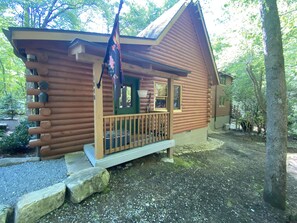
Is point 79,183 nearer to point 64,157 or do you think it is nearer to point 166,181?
point 64,157

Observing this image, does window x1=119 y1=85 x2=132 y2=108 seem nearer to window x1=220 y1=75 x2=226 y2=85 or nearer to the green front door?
the green front door

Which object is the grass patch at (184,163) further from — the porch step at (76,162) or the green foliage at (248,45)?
the green foliage at (248,45)

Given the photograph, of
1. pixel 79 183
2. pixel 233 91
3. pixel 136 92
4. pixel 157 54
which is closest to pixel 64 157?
pixel 79 183

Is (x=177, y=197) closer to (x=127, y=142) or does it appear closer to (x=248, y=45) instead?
(x=127, y=142)

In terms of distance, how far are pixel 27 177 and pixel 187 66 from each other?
27.6 feet

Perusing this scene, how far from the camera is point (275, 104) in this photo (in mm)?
4070

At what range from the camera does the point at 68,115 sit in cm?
478

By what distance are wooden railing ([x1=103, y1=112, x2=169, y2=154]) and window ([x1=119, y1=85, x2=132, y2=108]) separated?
1467 millimetres

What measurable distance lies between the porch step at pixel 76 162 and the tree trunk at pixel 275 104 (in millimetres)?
4721

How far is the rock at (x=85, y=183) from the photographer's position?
2.94m

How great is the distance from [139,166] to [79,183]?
7.29 ft

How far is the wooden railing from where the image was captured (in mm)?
4066

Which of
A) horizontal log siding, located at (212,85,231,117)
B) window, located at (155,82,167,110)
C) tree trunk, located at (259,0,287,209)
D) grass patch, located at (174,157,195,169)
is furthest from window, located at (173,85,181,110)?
horizontal log siding, located at (212,85,231,117)

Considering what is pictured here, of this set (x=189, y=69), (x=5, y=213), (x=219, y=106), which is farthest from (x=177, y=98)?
(x=219, y=106)
